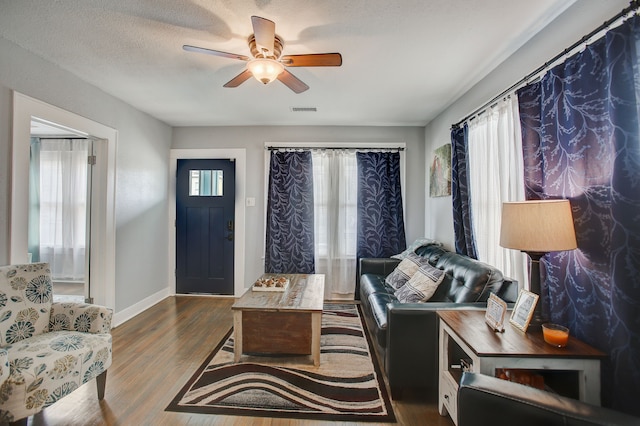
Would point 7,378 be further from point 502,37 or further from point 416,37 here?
point 502,37

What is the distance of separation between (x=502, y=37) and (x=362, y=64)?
3.28 ft

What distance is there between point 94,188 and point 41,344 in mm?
1822

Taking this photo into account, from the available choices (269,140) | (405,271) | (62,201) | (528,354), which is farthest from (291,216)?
(62,201)

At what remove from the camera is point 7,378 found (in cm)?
142

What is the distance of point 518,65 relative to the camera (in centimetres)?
208

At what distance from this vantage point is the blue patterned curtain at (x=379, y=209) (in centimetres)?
396

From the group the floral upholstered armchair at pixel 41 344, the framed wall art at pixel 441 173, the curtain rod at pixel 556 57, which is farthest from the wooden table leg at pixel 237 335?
the curtain rod at pixel 556 57

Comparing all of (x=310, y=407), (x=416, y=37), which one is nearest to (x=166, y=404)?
(x=310, y=407)

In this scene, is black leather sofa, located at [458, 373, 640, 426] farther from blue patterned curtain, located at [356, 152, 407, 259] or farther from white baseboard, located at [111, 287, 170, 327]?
white baseboard, located at [111, 287, 170, 327]

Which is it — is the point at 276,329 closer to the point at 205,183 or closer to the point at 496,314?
the point at 496,314

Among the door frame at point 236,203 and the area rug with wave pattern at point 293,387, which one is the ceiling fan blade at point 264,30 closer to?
the area rug with wave pattern at point 293,387

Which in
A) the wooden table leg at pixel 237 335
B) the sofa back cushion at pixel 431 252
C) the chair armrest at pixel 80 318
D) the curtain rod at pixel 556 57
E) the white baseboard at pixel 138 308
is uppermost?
the curtain rod at pixel 556 57

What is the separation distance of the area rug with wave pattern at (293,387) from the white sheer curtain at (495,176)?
1.34 meters

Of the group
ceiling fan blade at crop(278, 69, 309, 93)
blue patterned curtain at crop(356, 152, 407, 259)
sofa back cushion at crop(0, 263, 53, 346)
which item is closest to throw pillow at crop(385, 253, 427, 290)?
blue patterned curtain at crop(356, 152, 407, 259)
